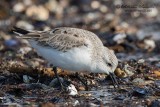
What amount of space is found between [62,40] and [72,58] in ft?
1.45

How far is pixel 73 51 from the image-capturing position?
291 inches

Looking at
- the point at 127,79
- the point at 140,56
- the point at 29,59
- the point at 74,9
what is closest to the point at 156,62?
the point at 140,56

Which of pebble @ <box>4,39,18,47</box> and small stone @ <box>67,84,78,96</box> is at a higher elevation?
pebble @ <box>4,39,18,47</box>

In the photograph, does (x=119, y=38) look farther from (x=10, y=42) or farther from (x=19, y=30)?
(x=19, y=30)

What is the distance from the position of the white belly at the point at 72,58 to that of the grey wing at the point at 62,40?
8 centimetres

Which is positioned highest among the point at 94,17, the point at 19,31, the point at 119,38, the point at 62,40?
the point at 94,17

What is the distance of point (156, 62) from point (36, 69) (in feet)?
8.76

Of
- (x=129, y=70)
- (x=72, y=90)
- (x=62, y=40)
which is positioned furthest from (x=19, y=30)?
(x=129, y=70)

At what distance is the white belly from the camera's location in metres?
7.30

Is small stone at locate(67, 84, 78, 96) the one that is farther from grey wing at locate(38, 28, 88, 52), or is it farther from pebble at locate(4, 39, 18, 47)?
pebble at locate(4, 39, 18, 47)

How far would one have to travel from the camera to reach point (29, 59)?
955cm

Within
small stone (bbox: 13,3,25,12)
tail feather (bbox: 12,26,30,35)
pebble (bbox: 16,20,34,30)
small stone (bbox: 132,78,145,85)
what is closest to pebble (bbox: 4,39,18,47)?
pebble (bbox: 16,20,34,30)

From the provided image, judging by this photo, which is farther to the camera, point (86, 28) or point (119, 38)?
point (86, 28)

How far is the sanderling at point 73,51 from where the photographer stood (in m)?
7.36
